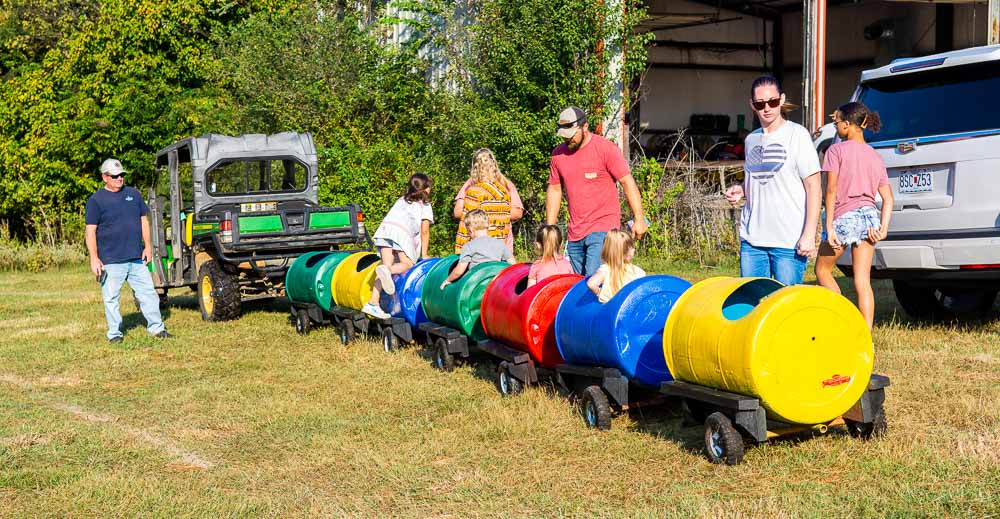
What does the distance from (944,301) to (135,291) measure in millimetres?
8213

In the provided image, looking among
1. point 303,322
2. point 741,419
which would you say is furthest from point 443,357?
point 741,419

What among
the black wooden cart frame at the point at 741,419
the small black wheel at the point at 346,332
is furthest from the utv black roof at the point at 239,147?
the black wooden cart frame at the point at 741,419

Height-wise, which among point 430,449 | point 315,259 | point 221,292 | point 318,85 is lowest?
point 430,449

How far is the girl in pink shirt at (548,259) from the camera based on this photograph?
7.78m

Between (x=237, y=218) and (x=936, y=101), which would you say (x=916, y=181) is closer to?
(x=936, y=101)

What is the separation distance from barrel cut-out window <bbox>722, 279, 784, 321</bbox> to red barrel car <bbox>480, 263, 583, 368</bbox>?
1.33m

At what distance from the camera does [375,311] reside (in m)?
10.1

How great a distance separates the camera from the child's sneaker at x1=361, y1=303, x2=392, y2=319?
10070 mm

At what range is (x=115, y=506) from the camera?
5.48 meters

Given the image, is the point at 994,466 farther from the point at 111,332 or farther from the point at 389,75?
the point at 389,75

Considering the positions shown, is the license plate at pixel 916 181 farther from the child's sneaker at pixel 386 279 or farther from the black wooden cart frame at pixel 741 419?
the child's sneaker at pixel 386 279

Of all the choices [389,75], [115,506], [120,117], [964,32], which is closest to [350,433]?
[115,506]

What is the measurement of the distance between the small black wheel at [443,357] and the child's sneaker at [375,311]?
3.71 feet

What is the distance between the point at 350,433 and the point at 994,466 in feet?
12.0
